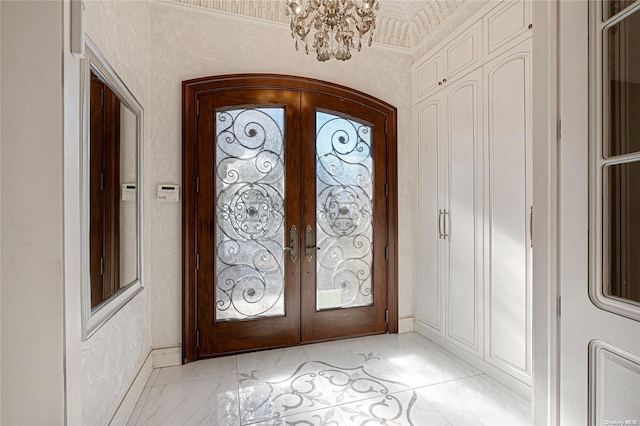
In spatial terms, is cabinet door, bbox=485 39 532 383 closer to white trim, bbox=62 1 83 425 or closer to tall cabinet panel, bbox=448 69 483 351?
tall cabinet panel, bbox=448 69 483 351

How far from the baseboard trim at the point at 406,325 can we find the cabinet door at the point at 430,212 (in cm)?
10

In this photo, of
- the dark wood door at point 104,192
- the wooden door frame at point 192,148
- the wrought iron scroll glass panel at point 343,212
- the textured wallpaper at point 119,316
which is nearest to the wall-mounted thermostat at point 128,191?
the dark wood door at point 104,192

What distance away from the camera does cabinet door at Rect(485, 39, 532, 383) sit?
1.99m

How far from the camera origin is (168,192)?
2436 millimetres

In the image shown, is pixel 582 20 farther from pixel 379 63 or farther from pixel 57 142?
pixel 379 63

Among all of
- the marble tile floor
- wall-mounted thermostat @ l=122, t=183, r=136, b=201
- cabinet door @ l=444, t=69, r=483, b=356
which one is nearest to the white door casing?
the marble tile floor

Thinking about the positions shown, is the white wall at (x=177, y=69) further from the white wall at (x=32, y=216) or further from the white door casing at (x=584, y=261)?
the white door casing at (x=584, y=261)

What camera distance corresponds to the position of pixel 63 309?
67 cm

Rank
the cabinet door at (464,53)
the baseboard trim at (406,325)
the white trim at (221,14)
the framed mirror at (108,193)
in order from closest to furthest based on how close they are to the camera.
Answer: the framed mirror at (108,193) < the cabinet door at (464,53) < the white trim at (221,14) < the baseboard trim at (406,325)

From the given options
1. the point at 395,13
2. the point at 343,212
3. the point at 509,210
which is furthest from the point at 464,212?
the point at 395,13

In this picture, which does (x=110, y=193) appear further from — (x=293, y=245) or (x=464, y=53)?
(x=464, y=53)

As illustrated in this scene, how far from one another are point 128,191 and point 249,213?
3.22 feet

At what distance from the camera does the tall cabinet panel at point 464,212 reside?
2.37 m

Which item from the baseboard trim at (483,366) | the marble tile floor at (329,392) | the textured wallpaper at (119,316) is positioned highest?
the textured wallpaper at (119,316)
